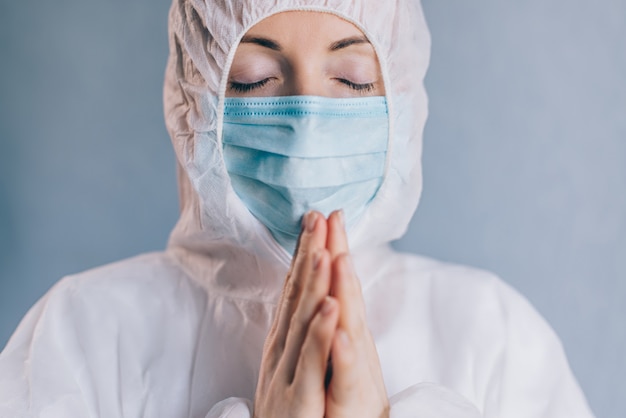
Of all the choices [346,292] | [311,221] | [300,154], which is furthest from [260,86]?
[346,292]

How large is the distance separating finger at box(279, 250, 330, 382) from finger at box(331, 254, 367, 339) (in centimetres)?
1

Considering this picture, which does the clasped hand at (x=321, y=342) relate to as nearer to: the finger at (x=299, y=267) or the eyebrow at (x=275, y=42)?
the finger at (x=299, y=267)

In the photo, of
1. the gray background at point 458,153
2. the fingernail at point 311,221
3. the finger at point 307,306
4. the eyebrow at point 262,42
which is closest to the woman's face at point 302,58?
the eyebrow at point 262,42

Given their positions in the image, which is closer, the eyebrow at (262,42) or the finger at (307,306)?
the finger at (307,306)

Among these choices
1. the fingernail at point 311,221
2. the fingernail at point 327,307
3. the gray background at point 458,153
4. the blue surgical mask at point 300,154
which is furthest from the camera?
the gray background at point 458,153

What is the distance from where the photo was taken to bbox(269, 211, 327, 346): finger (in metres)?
1.05

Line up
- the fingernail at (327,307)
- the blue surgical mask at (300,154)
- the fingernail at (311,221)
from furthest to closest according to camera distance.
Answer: the blue surgical mask at (300,154), the fingernail at (311,221), the fingernail at (327,307)

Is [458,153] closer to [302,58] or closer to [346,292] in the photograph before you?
[302,58]

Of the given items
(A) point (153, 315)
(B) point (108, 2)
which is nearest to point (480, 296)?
(A) point (153, 315)

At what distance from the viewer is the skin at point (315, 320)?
1.00 m

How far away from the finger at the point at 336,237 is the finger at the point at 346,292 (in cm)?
3

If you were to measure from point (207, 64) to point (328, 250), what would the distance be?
1.44ft

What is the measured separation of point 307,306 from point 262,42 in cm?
49

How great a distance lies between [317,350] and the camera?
983mm
